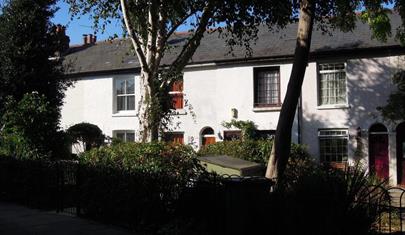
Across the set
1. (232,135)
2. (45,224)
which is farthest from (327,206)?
(232,135)

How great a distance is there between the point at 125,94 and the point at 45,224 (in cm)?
1828

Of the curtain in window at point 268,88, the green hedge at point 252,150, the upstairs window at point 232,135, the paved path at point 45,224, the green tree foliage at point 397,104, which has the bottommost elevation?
the paved path at point 45,224

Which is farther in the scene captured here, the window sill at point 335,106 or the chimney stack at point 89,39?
the chimney stack at point 89,39

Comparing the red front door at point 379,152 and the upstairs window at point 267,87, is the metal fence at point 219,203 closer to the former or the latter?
Answer: the red front door at point 379,152

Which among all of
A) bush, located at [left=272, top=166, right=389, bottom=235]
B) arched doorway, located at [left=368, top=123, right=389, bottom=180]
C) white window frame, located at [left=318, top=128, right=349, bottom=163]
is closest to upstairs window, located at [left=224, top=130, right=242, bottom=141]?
white window frame, located at [left=318, top=128, right=349, bottom=163]

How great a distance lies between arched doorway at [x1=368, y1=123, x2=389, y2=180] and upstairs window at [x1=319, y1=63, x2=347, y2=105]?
1.75 meters

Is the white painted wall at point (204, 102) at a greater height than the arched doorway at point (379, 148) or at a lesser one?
greater

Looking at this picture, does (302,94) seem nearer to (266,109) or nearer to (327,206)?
(266,109)

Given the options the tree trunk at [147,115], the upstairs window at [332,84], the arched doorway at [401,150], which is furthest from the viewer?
the upstairs window at [332,84]

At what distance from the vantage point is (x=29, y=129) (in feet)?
47.5

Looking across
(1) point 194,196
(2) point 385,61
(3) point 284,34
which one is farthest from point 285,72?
(1) point 194,196

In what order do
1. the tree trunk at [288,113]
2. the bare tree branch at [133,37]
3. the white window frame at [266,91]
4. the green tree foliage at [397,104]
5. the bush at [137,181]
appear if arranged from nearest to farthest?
the bush at [137,181], the tree trunk at [288,113], the bare tree branch at [133,37], the green tree foliage at [397,104], the white window frame at [266,91]

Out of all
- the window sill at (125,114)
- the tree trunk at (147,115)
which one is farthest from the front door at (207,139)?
the tree trunk at (147,115)

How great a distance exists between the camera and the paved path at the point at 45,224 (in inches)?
393
